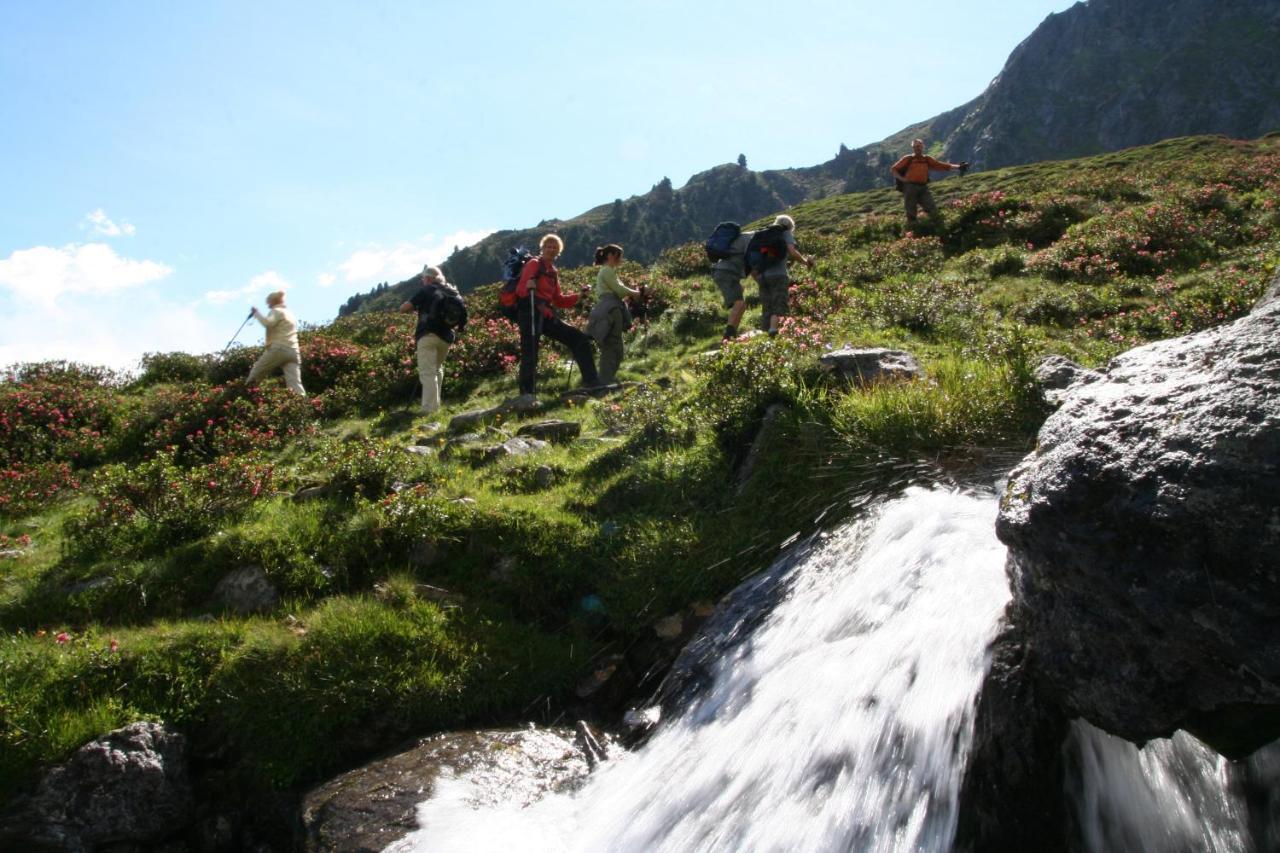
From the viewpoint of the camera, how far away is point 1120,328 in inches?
420

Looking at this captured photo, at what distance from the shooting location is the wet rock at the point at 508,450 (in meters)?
9.22

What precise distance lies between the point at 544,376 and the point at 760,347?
22.2 ft

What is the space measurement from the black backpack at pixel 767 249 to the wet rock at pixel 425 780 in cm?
905

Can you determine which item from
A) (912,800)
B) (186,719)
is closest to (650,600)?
(912,800)

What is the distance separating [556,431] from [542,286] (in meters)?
3.50

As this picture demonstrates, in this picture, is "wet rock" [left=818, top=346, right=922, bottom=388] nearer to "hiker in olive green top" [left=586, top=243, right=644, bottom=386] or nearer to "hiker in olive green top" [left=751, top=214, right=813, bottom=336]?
"hiker in olive green top" [left=751, top=214, right=813, bottom=336]

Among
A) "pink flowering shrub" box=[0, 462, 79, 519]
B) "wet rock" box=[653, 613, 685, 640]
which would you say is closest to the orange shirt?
"wet rock" box=[653, 613, 685, 640]

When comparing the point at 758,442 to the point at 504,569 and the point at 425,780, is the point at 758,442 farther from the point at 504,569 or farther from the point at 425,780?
the point at 425,780

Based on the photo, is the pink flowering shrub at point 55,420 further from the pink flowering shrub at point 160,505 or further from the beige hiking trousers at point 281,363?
the pink flowering shrub at point 160,505

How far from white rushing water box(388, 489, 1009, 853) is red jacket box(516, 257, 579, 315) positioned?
26.4 feet

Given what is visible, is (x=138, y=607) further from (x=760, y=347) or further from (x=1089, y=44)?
(x=1089, y=44)

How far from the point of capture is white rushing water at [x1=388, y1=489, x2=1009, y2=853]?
403 cm

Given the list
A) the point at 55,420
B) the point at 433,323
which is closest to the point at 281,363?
the point at 55,420

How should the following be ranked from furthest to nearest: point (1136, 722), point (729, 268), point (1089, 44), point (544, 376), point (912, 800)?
point (1089, 44) → point (544, 376) → point (729, 268) → point (912, 800) → point (1136, 722)
